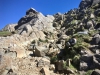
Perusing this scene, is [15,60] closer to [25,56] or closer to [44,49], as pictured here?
[25,56]

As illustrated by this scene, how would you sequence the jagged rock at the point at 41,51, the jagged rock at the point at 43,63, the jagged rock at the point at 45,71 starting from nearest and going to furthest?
the jagged rock at the point at 45,71
the jagged rock at the point at 43,63
the jagged rock at the point at 41,51

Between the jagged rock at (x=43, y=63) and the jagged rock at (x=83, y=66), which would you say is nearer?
the jagged rock at (x=83, y=66)

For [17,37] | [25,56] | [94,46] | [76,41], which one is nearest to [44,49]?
[25,56]

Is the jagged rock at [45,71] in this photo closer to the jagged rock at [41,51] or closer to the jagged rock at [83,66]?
the jagged rock at [83,66]

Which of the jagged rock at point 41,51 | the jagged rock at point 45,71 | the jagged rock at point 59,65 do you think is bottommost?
the jagged rock at point 45,71

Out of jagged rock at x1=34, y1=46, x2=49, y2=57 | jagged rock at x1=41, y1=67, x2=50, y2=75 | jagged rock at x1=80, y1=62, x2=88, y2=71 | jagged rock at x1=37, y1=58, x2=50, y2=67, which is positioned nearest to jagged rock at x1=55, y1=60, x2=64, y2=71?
jagged rock at x1=37, y1=58, x2=50, y2=67

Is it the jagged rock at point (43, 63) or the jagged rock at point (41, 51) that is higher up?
the jagged rock at point (41, 51)

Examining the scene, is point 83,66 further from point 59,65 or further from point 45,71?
point 45,71

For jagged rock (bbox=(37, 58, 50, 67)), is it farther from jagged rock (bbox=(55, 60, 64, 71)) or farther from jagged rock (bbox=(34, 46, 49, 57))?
jagged rock (bbox=(34, 46, 49, 57))

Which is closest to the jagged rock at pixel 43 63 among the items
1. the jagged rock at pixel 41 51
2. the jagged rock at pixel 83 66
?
the jagged rock at pixel 41 51

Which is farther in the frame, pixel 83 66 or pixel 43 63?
pixel 43 63

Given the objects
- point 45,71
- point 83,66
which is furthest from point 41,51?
point 83,66

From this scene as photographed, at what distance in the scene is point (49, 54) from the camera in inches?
819

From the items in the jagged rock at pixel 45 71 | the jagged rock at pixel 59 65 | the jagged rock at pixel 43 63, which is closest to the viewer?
the jagged rock at pixel 45 71
